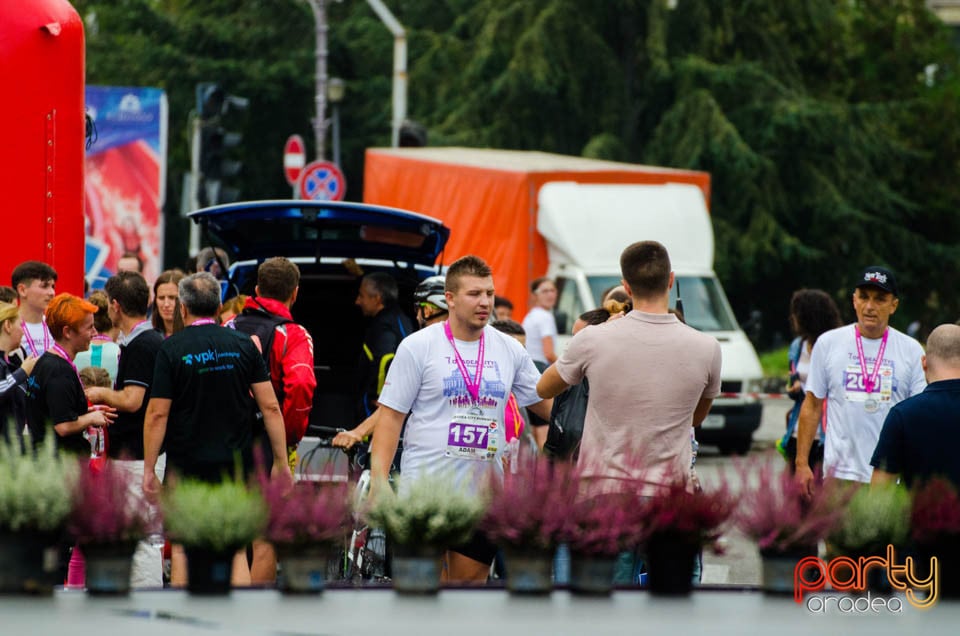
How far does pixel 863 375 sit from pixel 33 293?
4.43 metres

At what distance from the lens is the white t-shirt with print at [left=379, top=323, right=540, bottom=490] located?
24.0 ft

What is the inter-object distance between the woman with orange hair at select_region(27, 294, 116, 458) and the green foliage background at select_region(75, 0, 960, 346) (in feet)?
90.7

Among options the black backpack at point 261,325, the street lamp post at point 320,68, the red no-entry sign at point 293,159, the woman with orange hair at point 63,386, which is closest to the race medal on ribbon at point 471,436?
the woman with orange hair at point 63,386

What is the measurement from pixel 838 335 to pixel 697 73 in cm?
2806

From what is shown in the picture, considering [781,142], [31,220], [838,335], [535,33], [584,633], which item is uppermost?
[535,33]

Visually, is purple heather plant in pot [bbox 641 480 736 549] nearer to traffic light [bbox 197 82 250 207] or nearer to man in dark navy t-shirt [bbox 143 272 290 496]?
man in dark navy t-shirt [bbox 143 272 290 496]

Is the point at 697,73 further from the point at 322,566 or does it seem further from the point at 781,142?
the point at 322,566

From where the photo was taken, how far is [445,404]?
735cm

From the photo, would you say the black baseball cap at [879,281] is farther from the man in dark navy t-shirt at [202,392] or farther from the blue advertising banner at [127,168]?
the blue advertising banner at [127,168]

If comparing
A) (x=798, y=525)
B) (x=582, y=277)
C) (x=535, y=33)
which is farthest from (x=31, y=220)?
(x=535, y=33)

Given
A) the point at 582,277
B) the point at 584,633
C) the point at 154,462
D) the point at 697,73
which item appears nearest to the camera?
the point at 584,633

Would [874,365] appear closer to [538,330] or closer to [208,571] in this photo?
[208,571]

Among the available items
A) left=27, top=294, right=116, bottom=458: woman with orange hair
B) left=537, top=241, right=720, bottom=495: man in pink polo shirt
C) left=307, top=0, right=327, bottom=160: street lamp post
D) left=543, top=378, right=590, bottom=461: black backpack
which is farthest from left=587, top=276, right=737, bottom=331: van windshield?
left=537, top=241, right=720, bottom=495: man in pink polo shirt

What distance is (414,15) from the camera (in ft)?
145
